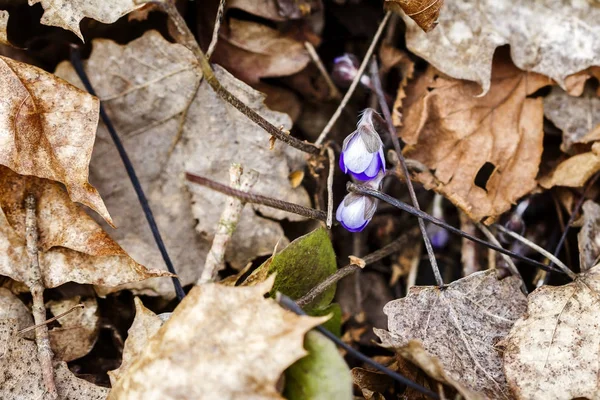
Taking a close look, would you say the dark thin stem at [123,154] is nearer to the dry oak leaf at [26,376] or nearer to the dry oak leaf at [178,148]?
the dry oak leaf at [178,148]

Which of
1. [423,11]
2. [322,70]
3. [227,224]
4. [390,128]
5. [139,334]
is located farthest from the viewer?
[322,70]

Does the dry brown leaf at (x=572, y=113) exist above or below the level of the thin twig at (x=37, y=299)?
above

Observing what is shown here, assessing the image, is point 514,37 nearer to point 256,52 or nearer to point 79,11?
point 256,52

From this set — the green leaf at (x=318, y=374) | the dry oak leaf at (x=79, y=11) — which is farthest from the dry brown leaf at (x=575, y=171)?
the dry oak leaf at (x=79, y=11)

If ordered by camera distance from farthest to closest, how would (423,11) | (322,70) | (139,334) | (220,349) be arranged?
(322,70) → (423,11) → (139,334) → (220,349)

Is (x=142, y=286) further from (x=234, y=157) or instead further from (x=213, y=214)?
(x=234, y=157)

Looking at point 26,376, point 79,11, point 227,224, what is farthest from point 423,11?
point 26,376

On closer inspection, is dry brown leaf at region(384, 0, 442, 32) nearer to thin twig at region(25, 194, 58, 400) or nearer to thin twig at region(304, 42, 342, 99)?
thin twig at region(304, 42, 342, 99)

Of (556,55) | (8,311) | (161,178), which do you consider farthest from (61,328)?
(556,55)
